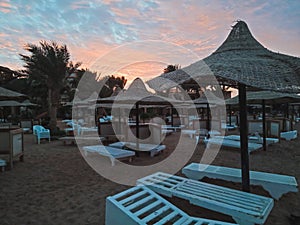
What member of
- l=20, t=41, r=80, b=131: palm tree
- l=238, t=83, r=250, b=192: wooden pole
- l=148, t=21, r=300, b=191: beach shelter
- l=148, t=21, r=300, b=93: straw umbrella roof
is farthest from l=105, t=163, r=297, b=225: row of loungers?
l=20, t=41, r=80, b=131: palm tree

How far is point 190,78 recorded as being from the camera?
10.1 feet

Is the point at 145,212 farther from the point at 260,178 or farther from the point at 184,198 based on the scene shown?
the point at 260,178

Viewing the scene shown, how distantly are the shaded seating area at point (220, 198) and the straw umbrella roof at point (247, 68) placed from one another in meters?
1.55

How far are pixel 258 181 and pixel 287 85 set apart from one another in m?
2.25

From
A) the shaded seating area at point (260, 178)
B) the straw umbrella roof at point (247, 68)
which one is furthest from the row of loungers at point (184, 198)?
the straw umbrella roof at point (247, 68)

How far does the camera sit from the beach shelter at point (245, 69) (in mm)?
2537

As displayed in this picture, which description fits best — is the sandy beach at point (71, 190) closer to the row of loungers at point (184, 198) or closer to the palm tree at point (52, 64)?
the row of loungers at point (184, 198)

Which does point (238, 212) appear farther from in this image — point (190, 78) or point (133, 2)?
point (133, 2)

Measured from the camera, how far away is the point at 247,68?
8.95ft

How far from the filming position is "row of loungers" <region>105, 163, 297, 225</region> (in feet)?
9.07

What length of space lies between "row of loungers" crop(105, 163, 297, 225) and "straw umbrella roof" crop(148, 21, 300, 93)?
158cm

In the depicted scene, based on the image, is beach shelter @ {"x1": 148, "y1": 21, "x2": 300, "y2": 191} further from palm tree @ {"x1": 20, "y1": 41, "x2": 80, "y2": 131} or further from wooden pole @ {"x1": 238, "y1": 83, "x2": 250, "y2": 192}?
palm tree @ {"x1": 20, "y1": 41, "x2": 80, "y2": 131}

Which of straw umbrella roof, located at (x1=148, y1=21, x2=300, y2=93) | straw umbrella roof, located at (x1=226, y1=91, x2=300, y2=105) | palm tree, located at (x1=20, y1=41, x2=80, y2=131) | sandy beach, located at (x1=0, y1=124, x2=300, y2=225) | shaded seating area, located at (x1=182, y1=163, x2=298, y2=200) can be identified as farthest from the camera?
palm tree, located at (x1=20, y1=41, x2=80, y2=131)

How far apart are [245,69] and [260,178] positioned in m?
2.43
